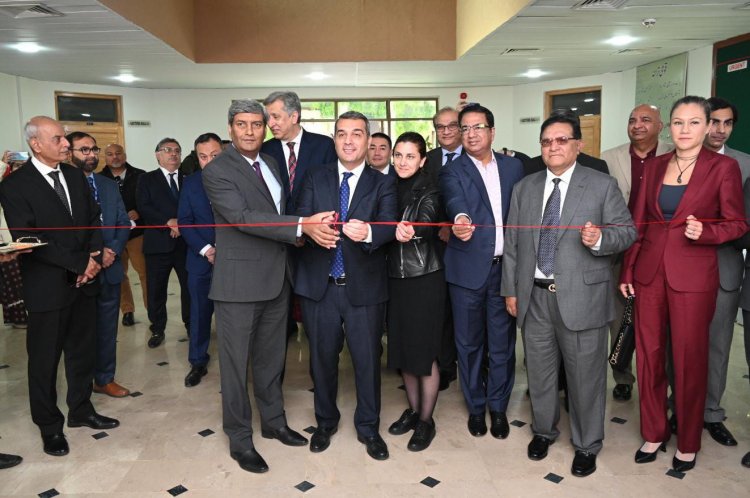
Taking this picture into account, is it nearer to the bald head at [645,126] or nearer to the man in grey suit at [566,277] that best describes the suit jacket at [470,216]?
the man in grey suit at [566,277]

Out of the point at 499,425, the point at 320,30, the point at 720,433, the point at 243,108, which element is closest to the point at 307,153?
the point at 243,108

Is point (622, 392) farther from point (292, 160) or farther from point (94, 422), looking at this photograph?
point (94, 422)

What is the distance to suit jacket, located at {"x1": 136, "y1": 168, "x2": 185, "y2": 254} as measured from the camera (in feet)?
18.8

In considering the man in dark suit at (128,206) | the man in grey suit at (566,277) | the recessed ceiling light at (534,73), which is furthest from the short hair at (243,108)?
the recessed ceiling light at (534,73)

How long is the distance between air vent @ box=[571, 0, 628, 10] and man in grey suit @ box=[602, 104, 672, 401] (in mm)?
2360

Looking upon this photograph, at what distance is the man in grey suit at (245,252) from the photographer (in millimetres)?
3279

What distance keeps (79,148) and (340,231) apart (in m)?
2.67

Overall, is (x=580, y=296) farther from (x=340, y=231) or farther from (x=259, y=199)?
(x=259, y=199)

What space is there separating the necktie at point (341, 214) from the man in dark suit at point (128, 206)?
3.58m

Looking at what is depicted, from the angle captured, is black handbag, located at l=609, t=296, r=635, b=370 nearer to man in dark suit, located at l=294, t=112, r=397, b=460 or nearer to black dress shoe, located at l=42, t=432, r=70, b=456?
man in dark suit, located at l=294, t=112, r=397, b=460

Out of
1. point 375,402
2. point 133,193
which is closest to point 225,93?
point 133,193

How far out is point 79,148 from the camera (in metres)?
4.90

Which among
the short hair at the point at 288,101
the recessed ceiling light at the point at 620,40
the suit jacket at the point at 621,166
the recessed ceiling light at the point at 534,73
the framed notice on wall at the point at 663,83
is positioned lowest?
the suit jacket at the point at 621,166

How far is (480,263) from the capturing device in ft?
11.9
